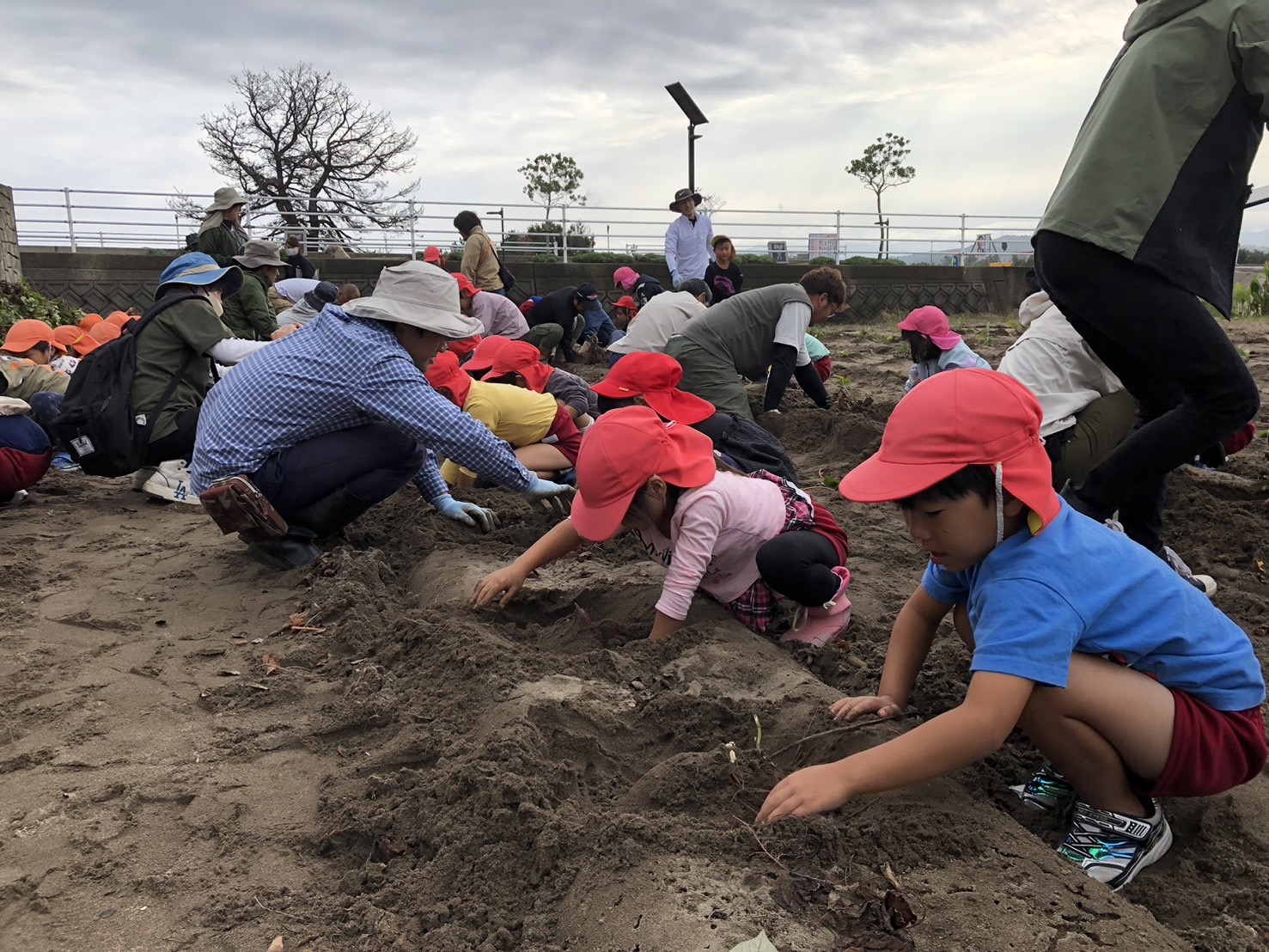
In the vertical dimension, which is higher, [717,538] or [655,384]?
[655,384]

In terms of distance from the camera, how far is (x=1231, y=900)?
1.74m

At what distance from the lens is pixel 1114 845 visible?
1.83 m

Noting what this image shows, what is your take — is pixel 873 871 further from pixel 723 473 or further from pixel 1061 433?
pixel 1061 433

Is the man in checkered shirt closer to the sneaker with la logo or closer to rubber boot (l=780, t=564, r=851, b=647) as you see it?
rubber boot (l=780, t=564, r=851, b=647)

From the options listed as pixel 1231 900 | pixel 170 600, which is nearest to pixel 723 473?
pixel 1231 900

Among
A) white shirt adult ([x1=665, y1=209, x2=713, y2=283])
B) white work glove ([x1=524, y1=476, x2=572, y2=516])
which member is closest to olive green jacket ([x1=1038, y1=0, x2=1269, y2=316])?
white work glove ([x1=524, y1=476, x2=572, y2=516])

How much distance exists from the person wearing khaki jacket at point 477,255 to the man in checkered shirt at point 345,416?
653 centimetres

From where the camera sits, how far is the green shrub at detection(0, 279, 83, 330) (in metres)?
9.50

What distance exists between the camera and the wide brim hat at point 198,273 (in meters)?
5.17

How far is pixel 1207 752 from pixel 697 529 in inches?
54.3

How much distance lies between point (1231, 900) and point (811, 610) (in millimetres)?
1388

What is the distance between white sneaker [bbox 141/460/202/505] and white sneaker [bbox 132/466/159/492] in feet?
0.26

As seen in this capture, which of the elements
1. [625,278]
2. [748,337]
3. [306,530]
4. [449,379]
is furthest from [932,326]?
[625,278]

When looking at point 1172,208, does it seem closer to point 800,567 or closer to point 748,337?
point 800,567
